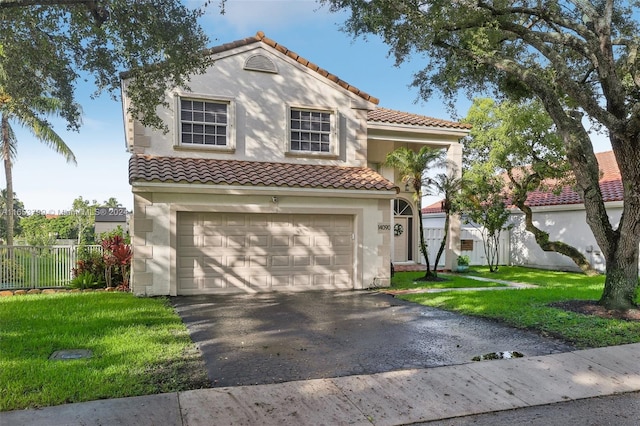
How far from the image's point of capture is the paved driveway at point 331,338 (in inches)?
222

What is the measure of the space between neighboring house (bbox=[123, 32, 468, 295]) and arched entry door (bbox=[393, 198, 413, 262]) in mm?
5228

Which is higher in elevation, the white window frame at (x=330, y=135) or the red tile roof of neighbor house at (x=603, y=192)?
the white window frame at (x=330, y=135)

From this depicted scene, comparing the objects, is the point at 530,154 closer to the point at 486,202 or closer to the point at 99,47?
the point at 486,202

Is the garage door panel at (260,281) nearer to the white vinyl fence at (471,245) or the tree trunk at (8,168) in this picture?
the white vinyl fence at (471,245)

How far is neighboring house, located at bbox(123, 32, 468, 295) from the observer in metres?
11.2

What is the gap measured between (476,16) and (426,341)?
653 centimetres

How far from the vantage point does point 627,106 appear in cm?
953

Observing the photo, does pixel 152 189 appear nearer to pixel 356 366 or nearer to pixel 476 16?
pixel 356 366

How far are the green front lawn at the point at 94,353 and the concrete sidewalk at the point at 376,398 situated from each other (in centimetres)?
32

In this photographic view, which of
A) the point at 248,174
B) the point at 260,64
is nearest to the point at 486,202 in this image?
the point at 248,174

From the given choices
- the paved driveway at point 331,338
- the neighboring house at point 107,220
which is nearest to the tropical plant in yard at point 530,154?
the paved driveway at point 331,338

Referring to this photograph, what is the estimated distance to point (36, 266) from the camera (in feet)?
41.4

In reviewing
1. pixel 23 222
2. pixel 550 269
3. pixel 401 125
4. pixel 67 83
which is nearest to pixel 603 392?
pixel 67 83

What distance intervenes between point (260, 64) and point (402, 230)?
30.9ft
